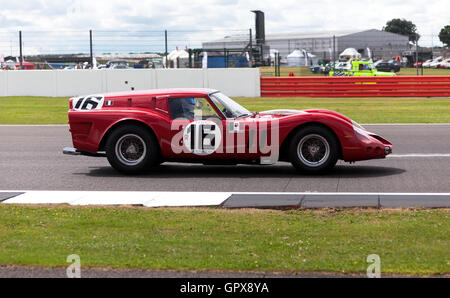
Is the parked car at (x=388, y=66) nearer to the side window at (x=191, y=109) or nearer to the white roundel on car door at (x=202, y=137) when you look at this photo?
the side window at (x=191, y=109)

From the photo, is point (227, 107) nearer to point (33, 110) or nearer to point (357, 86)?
point (33, 110)

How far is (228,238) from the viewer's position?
6277 mm

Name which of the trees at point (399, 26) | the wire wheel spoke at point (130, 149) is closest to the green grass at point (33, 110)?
the wire wheel spoke at point (130, 149)

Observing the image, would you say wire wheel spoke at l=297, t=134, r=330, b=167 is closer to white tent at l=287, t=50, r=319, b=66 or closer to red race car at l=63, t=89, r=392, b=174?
red race car at l=63, t=89, r=392, b=174

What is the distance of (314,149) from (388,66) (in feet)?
140

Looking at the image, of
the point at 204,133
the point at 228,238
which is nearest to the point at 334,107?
the point at 204,133

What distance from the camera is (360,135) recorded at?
9648 millimetres

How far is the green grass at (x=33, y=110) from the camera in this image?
19516mm

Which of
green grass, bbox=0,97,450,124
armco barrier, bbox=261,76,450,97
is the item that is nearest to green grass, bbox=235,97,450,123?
green grass, bbox=0,97,450,124

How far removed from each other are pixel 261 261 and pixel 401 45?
70124 mm

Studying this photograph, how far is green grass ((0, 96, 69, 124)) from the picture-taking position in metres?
19.5

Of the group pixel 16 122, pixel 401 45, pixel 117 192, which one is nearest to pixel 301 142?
pixel 117 192

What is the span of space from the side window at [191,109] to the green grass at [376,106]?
348 inches
